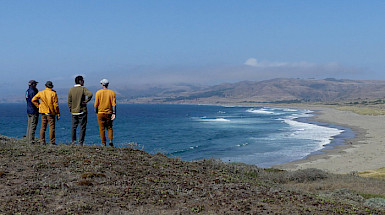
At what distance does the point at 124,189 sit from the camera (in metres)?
9.27

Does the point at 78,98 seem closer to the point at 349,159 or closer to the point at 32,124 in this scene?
the point at 32,124

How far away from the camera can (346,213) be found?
889 cm

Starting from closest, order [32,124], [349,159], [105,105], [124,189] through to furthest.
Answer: [124,189] < [105,105] < [32,124] < [349,159]

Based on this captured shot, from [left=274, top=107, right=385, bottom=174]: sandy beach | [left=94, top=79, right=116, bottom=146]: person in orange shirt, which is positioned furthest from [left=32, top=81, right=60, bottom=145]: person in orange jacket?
[left=274, top=107, right=385, bottom=174]: sandy beach

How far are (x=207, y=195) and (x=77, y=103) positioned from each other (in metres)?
6.23

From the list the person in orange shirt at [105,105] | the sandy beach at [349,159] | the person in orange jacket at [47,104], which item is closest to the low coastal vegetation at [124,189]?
the person in orange jacket at [47,104]

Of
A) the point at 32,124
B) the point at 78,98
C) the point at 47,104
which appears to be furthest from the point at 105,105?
the point at 32,124

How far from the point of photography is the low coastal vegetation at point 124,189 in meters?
8.12

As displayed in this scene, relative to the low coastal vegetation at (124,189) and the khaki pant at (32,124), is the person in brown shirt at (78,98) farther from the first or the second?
the khaki pant at (32,124)

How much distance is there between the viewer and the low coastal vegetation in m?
8.12

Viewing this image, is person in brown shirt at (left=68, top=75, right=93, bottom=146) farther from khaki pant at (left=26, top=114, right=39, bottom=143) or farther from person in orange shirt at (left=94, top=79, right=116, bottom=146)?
khaki pant at (left=26, top=114, right=39, bottom=143)

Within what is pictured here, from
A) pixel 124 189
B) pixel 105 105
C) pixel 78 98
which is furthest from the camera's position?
pixel 105 105

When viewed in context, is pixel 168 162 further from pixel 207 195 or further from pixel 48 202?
pixel 48 202

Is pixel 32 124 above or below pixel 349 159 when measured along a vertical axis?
above
